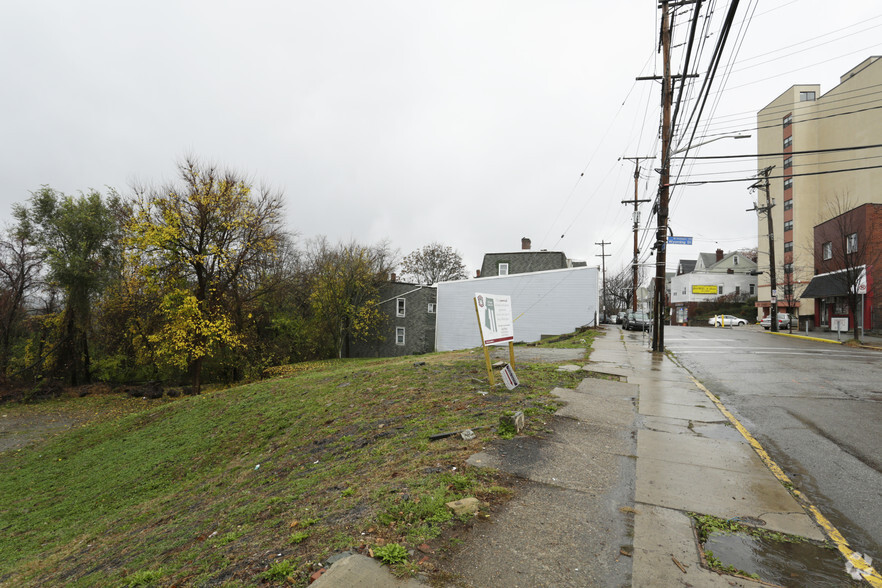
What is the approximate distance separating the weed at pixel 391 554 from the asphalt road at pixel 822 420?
12.1 ft

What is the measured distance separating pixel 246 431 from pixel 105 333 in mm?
23976

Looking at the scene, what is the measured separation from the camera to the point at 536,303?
3072 centimetres

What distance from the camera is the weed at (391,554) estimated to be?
9.36 ft

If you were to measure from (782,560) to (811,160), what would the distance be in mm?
58810

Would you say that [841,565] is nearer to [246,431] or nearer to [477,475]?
[477,475]

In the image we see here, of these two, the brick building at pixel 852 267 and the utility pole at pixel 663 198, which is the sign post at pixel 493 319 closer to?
the utility pole at pixel 663 198

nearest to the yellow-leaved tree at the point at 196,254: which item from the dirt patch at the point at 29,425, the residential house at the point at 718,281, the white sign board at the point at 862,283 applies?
the dirt patch at the point at 29,425

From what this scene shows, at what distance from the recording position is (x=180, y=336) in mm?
18984

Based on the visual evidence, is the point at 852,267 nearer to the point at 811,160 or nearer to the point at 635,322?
the point at 635,322

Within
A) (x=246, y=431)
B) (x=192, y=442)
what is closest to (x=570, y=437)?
(x=246, y=431)

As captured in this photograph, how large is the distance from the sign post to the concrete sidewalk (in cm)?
190

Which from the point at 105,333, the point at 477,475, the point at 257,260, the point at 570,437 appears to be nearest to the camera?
the point at 477,475

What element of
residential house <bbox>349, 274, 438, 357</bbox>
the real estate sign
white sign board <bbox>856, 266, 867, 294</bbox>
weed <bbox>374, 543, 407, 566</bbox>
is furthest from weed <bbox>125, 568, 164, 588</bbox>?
the real estate sign

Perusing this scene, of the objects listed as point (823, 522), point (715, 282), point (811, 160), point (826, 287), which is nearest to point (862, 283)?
point (826, 287)
